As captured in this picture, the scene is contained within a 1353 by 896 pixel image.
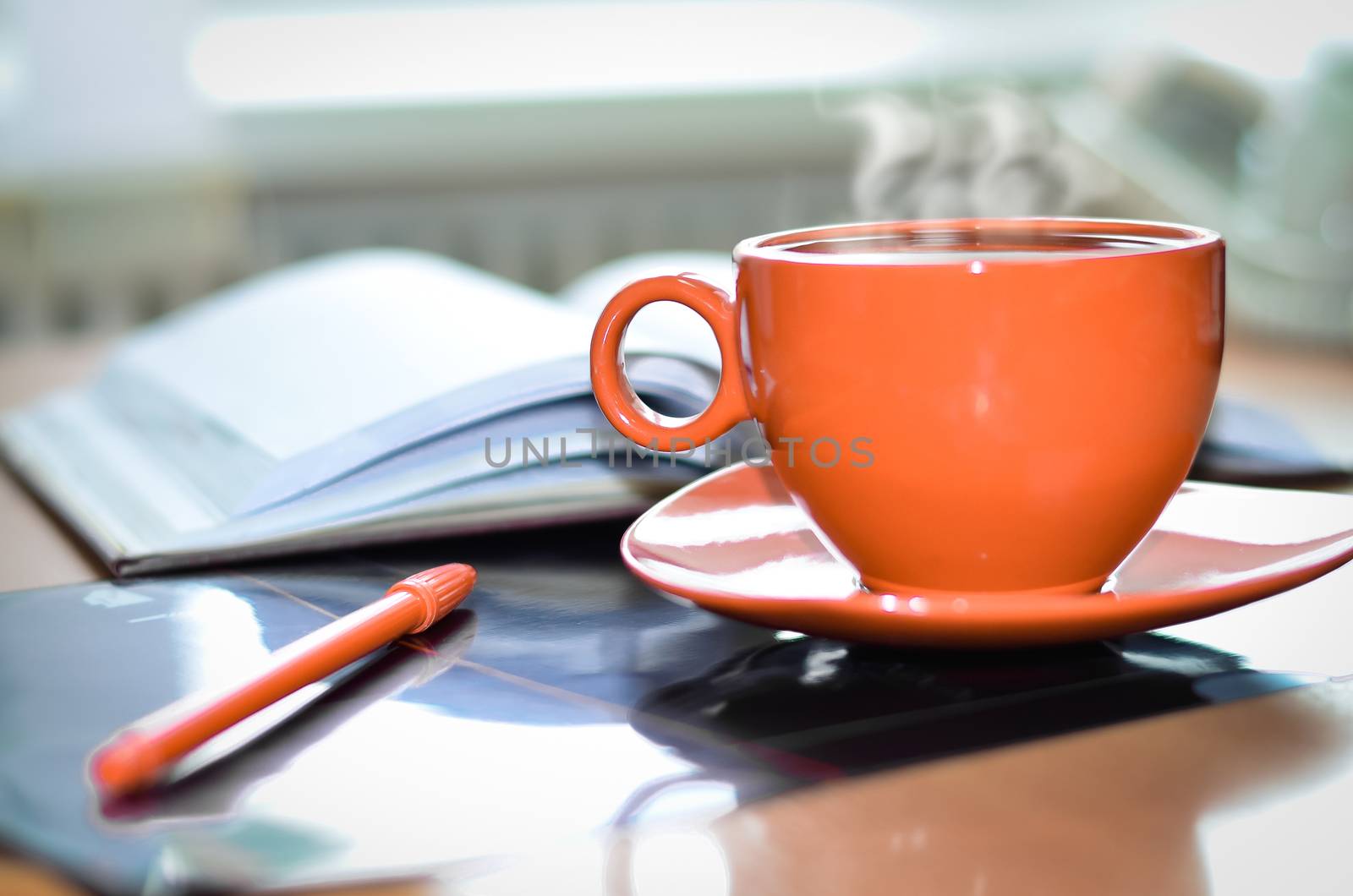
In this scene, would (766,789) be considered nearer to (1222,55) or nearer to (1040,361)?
(1040,361)

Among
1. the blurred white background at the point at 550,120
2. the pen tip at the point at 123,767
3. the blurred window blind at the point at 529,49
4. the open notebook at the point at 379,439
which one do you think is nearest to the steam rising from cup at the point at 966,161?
the blurred white background at the point at 550,120

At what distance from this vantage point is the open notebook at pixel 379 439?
48cm

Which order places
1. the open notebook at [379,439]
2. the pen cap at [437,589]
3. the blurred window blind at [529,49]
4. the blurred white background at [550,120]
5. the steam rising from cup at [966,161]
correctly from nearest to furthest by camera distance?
1. the pen cap at [437,589]
2. the open notebook at [379,439]
3. the steam rising from cup at [966,161]
4. the blurred white background at [550,120]
5. the blurred window blind at [529,49]

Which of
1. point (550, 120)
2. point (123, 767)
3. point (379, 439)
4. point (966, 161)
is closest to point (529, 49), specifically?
point (550, 120)

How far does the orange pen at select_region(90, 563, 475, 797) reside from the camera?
10.6 inches

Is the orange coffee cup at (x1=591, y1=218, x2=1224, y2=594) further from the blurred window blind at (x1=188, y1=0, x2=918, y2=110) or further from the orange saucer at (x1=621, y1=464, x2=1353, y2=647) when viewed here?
the blurred window blind at (x1=188, y1=0, x2=918, y2=110)

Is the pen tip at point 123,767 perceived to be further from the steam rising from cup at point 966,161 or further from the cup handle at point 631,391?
the steam rising from cup at point 966,161

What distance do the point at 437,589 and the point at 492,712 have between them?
7 cm

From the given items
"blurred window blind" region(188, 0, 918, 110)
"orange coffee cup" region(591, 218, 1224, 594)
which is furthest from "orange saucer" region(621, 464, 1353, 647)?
"blurred window blind" region(188, 0, 918, 110)

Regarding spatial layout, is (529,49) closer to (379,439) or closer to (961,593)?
(379,439)

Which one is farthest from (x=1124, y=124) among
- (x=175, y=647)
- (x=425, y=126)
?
(x=175, y=647)

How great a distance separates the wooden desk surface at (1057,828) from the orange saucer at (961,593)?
29 mm

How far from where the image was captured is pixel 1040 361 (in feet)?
1.06

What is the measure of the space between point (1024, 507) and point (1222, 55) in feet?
6.18
